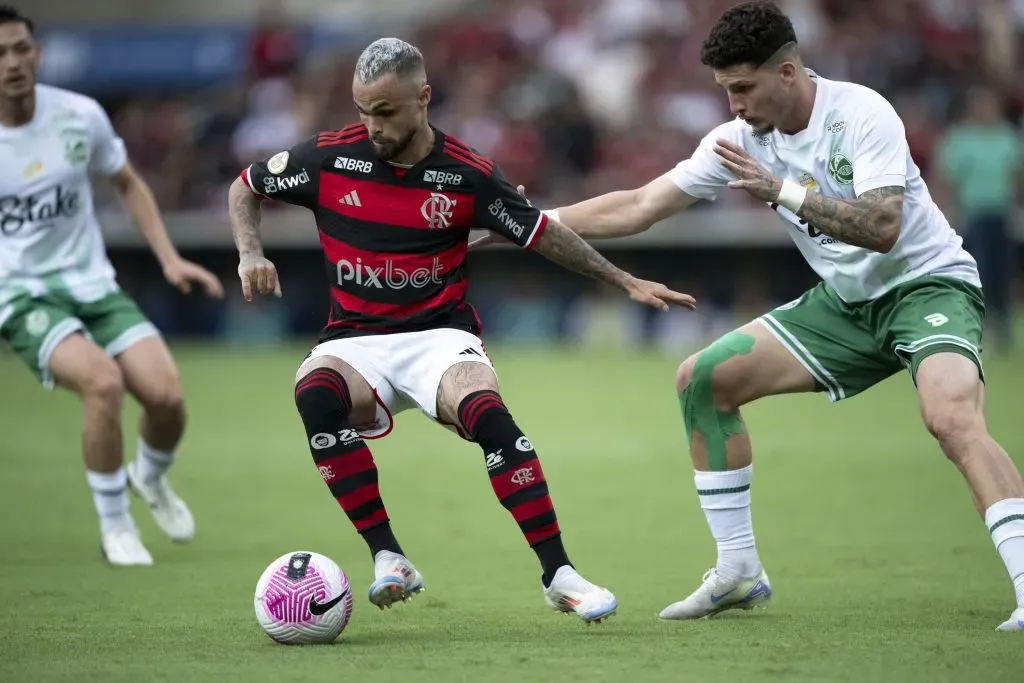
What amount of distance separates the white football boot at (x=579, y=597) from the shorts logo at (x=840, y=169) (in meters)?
1.91

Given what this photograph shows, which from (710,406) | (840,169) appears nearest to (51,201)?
(710,406)

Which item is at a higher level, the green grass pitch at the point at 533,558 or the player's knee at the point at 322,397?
the player's knee at the point at 322,397

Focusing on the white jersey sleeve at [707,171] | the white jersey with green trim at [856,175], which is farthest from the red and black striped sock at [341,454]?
the white jersey with green trim at [856,175]

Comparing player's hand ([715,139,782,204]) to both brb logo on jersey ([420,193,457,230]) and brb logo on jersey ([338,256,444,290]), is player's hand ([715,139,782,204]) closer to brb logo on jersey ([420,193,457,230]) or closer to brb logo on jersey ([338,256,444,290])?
brb logo on jersey ([420,193,457,230])

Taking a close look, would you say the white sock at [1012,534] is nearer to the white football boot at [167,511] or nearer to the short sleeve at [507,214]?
the short sleeve at [507,214]

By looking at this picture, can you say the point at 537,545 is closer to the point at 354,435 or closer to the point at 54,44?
the point at 354,435

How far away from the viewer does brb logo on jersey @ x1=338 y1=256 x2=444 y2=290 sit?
6383 mm

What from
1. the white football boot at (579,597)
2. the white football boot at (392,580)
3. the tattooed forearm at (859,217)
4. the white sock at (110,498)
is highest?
the tattooed forearm at (859,217)

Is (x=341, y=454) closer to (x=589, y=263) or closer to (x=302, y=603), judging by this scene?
(x=302, y=603)

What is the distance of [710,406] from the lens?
651 cm

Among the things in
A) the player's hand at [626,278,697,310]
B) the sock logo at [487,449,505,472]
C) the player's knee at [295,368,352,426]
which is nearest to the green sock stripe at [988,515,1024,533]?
the player's hand at [626,278,697,310]

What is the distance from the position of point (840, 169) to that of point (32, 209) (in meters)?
4.51

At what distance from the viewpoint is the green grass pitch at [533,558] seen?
17.4ft

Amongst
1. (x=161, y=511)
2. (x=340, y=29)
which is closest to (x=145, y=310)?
(x=340, y=29)
